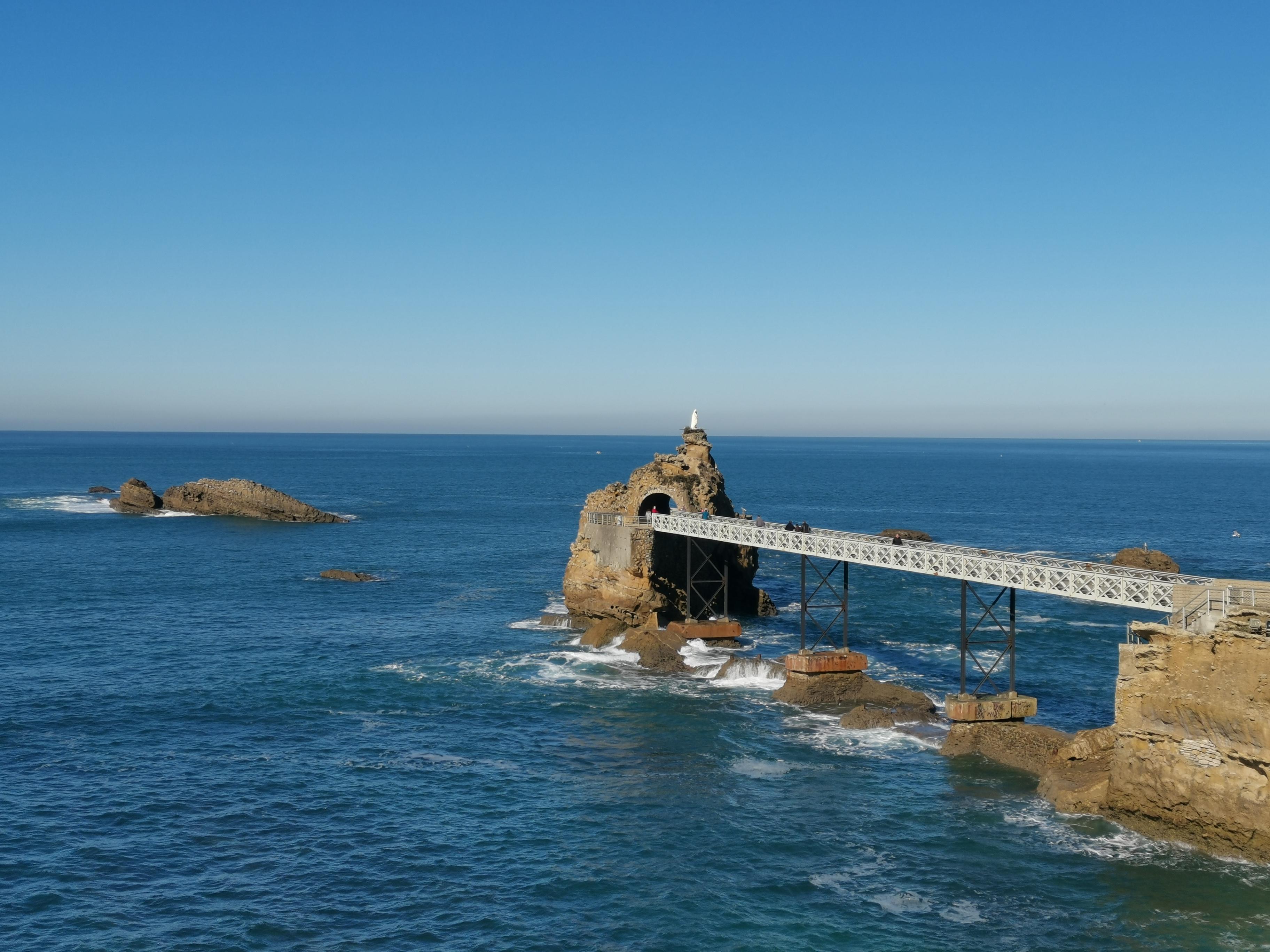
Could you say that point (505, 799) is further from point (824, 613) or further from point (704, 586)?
point (824, 613)

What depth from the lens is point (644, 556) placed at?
58.8 meters

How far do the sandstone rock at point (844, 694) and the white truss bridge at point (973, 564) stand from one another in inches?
201

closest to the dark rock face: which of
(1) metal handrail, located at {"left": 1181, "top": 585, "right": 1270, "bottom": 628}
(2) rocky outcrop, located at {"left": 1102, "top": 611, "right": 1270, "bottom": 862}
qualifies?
(2) rocky outcrop, located at {"left": 1102, "top": 611, "right": 1270, "bottom": 862}

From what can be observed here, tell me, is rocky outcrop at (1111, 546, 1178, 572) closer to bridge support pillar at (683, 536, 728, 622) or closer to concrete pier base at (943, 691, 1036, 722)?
bridge support pillar at (683, 536, 728, 622)

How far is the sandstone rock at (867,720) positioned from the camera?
40.9m

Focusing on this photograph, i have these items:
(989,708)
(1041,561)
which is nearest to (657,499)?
(1041,561)

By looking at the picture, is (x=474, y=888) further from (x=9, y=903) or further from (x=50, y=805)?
(x=50, y=805)

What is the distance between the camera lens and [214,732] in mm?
39938

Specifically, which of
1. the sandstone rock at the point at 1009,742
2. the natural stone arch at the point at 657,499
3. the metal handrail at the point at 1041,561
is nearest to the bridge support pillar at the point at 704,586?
the natural stone arch at the point at 657,499

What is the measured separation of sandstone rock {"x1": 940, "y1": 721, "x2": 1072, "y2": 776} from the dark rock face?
49065 mm

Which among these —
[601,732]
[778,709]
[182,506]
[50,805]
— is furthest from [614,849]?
[182,506]

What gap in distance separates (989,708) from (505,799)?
18.3 m

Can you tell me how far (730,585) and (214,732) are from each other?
1307 inches

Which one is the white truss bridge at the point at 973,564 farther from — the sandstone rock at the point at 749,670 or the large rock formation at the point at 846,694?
the sandstone rock at the point at 749,670
